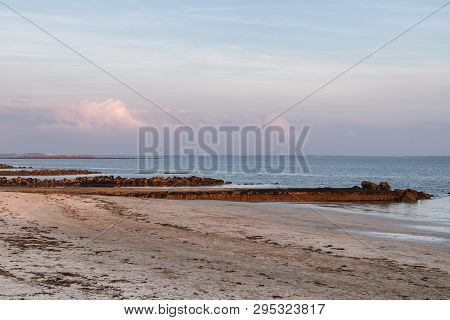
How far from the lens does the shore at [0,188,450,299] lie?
377 inches

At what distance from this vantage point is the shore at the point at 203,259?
958cm

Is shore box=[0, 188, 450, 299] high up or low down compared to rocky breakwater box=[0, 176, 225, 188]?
up

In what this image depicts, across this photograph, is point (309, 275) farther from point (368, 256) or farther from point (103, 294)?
point (103, 294)

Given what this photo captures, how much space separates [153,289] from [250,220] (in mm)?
12631

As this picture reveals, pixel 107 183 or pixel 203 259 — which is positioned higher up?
pixel 203 259

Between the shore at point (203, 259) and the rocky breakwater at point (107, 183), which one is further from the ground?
the shore at point (203, 259)

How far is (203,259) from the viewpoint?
12625 millimetres

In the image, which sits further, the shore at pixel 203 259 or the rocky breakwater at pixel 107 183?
the rocky breakwater at pixel 107 183

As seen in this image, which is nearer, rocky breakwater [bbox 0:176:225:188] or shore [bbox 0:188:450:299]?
shore [bbox 0:188:450:299]

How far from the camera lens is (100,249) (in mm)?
13430

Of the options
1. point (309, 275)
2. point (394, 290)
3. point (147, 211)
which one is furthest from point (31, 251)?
point (147, 211)

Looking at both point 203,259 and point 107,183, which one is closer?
point 203,259
